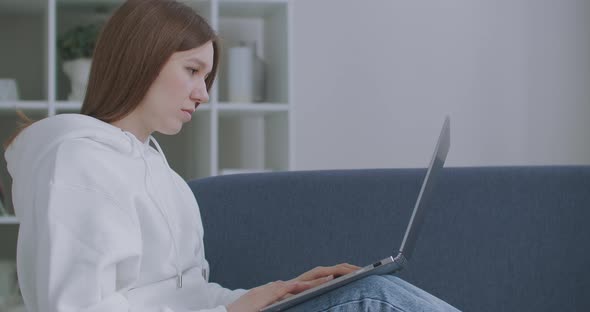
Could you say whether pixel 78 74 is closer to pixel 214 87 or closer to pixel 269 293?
pixel 214 87

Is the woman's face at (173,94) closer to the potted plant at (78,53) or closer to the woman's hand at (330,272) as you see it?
the woman's hand at (330,272)

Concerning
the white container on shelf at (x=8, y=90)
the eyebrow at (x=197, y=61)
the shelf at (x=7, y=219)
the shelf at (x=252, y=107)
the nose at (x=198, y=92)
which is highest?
the eyebrow at (x=197, y=61)

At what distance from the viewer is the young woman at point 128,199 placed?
3.84ft

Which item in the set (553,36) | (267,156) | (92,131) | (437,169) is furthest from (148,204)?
(553,36)

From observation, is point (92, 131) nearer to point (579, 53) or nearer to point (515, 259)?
point (515, 259)

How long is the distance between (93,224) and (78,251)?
44mm

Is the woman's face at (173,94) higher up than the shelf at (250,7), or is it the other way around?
the shelf at (250,7)

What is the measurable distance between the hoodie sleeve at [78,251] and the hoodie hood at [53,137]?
10 centimetres

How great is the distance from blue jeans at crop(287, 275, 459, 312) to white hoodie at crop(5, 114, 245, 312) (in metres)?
0.16

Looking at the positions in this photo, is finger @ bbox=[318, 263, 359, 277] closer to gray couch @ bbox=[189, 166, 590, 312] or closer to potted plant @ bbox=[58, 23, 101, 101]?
gray couch @ bbox=[189, 166, 590, 312]

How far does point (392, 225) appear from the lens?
1.82 meters

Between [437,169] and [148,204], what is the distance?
18.1 inches

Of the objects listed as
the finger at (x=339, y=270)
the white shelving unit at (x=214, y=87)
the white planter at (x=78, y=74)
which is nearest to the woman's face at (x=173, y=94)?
the finger at (x=339, y=270)

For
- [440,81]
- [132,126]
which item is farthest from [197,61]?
[440,81]
